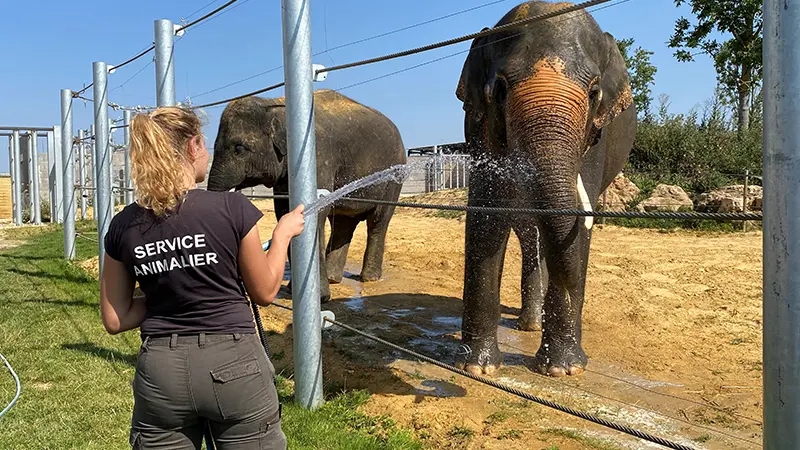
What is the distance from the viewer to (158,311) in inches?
78.7

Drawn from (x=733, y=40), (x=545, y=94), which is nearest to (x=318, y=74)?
(x=545, y=94)

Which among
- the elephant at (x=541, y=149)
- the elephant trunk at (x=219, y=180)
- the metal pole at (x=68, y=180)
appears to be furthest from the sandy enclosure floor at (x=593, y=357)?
the metal pole at (x=68, y=180)

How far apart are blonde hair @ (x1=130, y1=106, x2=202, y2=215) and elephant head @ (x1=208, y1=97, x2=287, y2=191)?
18.7 ft

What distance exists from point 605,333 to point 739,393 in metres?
1.63

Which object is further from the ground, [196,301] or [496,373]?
[196,301]

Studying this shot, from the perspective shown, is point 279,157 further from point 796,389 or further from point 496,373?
point 796,389

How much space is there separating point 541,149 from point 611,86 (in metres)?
1.19

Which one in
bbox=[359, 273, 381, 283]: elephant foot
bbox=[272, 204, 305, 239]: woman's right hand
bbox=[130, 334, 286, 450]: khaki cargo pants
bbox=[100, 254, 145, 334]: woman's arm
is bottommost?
bbox=[359, 273, 381, 283]: elephant foot

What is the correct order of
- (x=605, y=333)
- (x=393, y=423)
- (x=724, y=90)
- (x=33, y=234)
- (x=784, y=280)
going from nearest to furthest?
(x=784, y=280)
(x=393, y=423)
(x=605, y=333)
(x=724, y=90)
(x=33, y=234)

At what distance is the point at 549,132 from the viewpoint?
3666mm

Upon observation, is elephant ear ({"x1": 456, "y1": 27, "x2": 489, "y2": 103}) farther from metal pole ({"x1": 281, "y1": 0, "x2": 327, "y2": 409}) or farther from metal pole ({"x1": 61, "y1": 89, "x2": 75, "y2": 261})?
metal pole ({"x1": 61, "y1": 89, "x2": 75, "y2": 261})

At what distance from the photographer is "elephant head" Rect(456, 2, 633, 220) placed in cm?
368

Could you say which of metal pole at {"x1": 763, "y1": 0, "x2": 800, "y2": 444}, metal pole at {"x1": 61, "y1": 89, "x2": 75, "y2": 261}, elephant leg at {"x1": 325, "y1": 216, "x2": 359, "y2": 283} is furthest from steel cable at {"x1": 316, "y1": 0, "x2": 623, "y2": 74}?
metal pole at {"x1": 61, "y1": 89, "x2": 75, "y2": 261}

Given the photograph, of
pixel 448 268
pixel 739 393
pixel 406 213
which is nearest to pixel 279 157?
pixel 448 268
